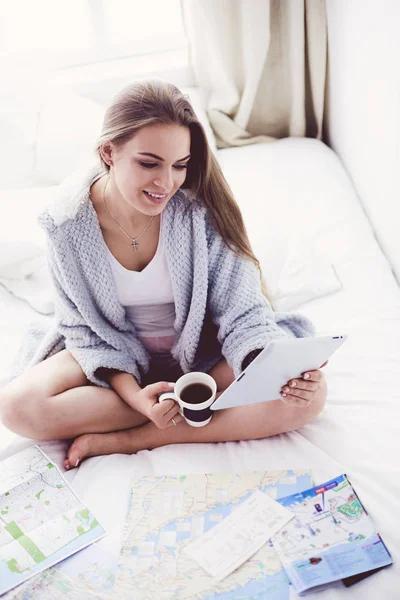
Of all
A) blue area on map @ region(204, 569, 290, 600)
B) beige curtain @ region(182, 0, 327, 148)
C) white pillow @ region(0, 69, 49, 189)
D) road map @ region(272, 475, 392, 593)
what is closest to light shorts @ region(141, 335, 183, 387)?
road map @ region(272, 475, 392, 593)

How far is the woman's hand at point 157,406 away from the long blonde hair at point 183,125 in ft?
1.20

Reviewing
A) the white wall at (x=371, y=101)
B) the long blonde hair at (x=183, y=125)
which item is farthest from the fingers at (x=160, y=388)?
the white wall at (x=371, y=101)

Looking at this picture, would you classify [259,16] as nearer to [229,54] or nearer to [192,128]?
[229,54]

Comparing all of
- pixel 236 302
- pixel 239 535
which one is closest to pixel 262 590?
pixel 239 535

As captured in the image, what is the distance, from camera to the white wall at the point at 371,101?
5.02 feet

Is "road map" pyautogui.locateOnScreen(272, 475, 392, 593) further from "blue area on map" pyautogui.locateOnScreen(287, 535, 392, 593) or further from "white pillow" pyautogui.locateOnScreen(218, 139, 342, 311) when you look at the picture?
"white pillow" pyautogui.locateOnScreen(218, 139, 342, 311)

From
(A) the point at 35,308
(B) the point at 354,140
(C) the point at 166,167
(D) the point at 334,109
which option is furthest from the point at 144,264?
(D) the point at 334,109

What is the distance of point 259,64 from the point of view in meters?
2.13

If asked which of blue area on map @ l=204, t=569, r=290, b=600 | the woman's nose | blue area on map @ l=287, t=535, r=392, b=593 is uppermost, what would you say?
the woman's nose

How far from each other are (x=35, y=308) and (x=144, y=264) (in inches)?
17.7

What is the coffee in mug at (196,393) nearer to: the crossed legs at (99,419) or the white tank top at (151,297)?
the crossed legs at (99,419)

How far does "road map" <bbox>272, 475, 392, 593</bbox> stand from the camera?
96cm

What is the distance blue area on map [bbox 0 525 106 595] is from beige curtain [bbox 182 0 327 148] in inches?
66.4

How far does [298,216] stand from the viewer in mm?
1804
